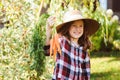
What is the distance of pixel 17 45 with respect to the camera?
12.5 feet

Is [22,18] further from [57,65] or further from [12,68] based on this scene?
[57,65]

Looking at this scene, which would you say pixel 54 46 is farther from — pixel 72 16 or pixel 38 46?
pixel 72 16

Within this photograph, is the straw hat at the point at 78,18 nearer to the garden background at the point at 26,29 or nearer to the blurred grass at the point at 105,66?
the garden background at the point at 26,29

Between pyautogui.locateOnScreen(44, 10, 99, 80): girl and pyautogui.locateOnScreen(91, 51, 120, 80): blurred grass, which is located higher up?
pyautogui.locateOnScreen(44, 10, 99, 80): girl

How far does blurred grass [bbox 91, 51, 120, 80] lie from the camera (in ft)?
24.8

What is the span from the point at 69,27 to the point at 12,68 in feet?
2.46

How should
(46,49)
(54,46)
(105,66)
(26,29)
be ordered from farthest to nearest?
1. (105,66)
2. (26,29)
3. (46,49)
4. (54,46)

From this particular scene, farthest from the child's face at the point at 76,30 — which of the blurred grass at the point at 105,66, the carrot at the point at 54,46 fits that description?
the blurred grass at the point at 105,66

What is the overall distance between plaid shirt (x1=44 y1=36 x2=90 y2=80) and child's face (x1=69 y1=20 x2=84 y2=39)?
68 mm

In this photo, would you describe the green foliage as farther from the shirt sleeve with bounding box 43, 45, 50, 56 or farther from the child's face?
the child's face

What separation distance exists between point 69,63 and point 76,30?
246 mm

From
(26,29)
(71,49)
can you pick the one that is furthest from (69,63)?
(26,29)

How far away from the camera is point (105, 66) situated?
8586mm

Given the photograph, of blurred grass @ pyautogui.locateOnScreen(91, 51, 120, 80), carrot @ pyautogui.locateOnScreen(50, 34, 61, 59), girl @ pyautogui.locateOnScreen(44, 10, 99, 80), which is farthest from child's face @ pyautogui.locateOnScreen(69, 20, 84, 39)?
blurred grass @ pyautogui.locateOnScreen(91, 51, 120, 80)
